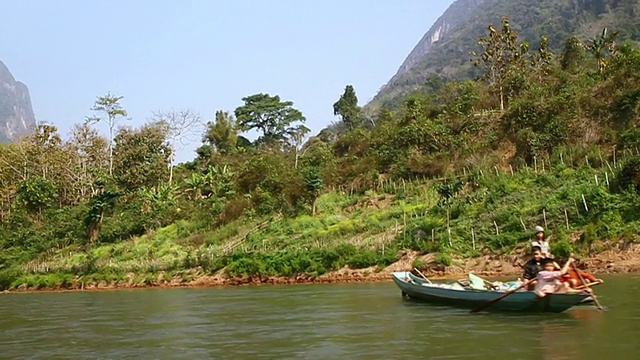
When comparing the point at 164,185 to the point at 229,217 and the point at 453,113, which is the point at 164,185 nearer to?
the point at 229,217

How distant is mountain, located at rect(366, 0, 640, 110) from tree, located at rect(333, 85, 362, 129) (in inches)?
1642

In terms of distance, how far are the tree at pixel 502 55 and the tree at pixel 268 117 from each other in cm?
2052

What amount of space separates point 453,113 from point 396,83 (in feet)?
339

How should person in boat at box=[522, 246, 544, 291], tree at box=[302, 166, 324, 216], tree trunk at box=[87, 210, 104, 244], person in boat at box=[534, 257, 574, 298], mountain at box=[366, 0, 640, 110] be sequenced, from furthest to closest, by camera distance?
mountain at box=[366, 0, 640, 110], tree trunk at box=[87, 210, 104, 244], tree at box=[302, 166, 324, 216], person in boat at box=[522, 246, 544, 291], person in boat at box=[534, 257, 574, 298]

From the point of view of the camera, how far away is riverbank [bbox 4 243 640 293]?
861 inches

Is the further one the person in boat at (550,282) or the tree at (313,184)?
the tree at (313,184)

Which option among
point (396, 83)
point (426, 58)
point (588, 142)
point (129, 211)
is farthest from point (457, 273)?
point (426, 58)

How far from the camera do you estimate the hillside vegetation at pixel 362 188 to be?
85.2ft

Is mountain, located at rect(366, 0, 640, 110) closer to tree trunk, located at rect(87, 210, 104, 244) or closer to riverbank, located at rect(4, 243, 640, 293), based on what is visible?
riverbank, located at rect(4, 243, 640, 293)

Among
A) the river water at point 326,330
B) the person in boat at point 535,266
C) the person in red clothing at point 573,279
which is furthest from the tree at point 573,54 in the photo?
the person in red clothing at point 573,279

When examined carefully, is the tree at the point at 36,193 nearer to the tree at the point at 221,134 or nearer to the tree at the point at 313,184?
the tree at the point at 221,134

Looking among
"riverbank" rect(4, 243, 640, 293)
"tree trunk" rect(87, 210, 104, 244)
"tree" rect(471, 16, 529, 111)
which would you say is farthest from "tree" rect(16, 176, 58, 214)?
"tree" rect(471, 16, 529, 111)

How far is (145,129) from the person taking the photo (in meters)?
47.1

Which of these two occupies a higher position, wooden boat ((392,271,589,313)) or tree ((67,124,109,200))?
tree ((67,124,109,200))
